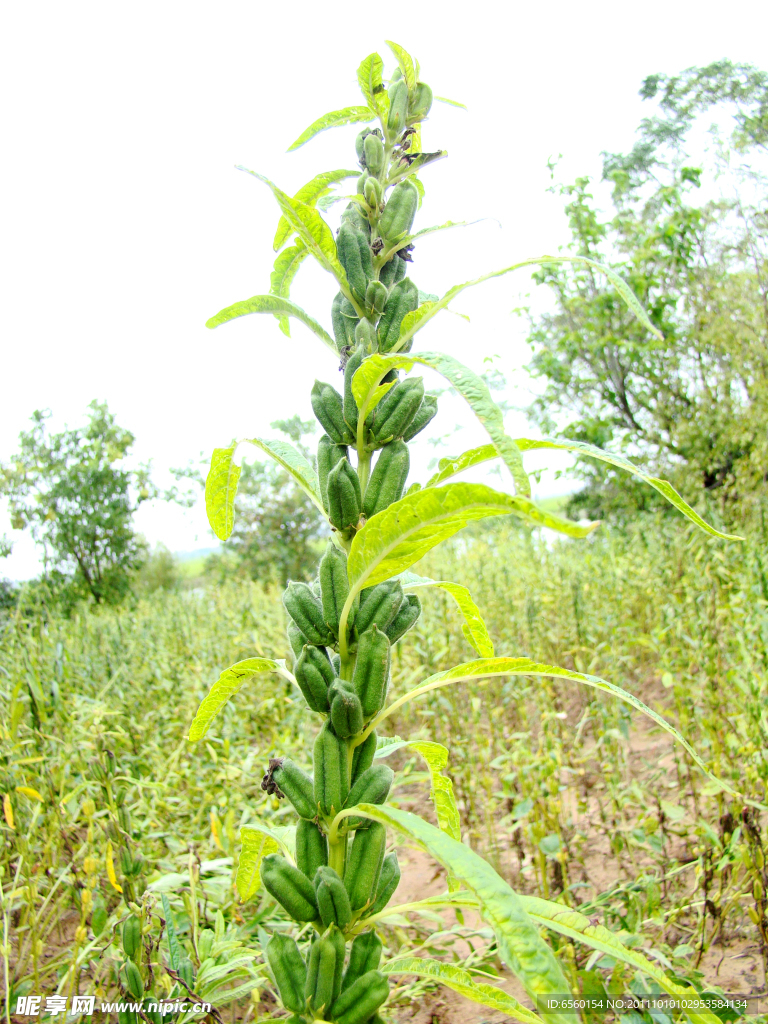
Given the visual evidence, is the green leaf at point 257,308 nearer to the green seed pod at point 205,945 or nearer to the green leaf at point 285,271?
the green leaf at point 285,271

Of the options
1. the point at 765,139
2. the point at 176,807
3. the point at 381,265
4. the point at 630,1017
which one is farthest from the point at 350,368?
the point at 765,139

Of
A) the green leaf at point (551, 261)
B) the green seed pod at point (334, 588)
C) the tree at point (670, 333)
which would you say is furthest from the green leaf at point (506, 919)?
the tree at point (670, 333)

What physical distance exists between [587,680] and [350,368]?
419 millimetres

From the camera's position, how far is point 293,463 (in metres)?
0.78

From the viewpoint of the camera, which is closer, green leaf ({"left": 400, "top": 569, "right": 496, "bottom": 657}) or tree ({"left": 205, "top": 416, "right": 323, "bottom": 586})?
green leaf ({"left": 400, "top": 569, "right": 496, "bottom": 657})

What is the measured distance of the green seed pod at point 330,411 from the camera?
729mm

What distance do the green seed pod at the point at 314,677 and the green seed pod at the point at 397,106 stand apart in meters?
0.65

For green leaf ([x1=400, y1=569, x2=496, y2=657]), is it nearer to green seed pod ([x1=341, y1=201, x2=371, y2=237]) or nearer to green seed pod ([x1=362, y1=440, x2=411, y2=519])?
green seed pod ([x1=362, y1=440, x2=411, y2=519])

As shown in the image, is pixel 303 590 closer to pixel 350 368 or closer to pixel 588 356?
pixel 350 368

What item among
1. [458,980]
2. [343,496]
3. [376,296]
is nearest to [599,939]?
[458,980]

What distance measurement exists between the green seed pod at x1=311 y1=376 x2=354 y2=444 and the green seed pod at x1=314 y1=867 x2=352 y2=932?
454 millimetres

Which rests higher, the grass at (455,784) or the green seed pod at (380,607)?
the green seed pod at (380,607)

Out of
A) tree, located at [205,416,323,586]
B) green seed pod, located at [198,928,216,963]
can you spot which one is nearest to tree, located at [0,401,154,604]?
tree, located at [205,416,323,586]

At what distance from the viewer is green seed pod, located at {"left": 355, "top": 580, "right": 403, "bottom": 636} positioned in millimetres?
655
